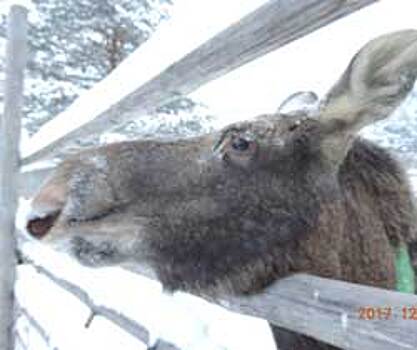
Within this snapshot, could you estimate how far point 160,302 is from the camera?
3.12 m

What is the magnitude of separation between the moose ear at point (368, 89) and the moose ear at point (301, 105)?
0.19 feet

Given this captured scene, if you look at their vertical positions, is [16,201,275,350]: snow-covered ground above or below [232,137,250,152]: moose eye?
below

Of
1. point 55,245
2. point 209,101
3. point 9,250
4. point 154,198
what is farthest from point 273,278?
point 209,101

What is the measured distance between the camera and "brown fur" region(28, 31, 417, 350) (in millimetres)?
1973

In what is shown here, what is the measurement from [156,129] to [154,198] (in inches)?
329

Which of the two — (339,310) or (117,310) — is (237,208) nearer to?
(339,310)

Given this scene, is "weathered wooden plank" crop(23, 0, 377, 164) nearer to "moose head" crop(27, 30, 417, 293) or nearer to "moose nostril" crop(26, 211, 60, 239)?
"moose head" crop(27, 30, 417, 293)

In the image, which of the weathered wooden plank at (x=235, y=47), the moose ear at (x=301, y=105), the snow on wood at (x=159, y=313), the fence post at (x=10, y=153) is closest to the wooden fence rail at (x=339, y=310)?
the snow on wood at (x=159, y=313)

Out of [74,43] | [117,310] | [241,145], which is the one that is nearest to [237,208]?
[241,145]

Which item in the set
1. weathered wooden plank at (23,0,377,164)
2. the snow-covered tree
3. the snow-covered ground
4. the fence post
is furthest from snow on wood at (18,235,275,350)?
the snow-covered tree

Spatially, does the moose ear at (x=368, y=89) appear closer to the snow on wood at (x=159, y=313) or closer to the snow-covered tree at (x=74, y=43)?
the snow on wood at (x=159, y=313)

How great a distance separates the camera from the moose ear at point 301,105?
6.97ft

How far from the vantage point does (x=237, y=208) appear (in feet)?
6.60

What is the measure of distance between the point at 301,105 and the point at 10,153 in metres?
2.72
